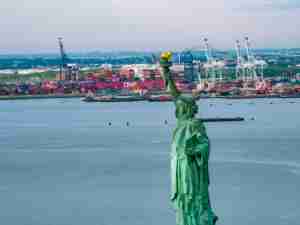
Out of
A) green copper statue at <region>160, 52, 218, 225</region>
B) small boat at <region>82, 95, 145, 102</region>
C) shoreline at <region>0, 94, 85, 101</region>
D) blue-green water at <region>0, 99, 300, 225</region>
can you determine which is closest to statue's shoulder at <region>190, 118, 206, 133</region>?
green copper statue at <region>160, 52, 218, 225</region>

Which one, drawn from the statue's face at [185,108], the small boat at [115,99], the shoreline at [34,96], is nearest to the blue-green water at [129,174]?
the statue's face at [185,108]

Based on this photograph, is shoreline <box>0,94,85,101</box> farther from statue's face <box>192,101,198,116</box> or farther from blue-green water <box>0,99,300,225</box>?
statue's face <box>192,101,198,116</box>

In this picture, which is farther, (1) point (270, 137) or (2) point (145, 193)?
(1) point (270, 137)

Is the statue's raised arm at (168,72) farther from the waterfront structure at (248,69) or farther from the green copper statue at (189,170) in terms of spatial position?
the waterfront structure at (248,69)

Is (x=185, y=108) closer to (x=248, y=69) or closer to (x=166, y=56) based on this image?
(x=166, y=56)

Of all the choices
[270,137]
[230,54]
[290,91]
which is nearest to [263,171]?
[270,137]

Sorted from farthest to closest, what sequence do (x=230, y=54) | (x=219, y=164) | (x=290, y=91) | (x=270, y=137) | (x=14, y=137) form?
(x=230, y=54)
(x=290, y=91)
(x=14, y=137)
(x=270, y=137)
(x=219, y=164)

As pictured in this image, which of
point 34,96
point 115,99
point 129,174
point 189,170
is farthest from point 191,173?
point 34,96

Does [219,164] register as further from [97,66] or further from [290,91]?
[97,66]
